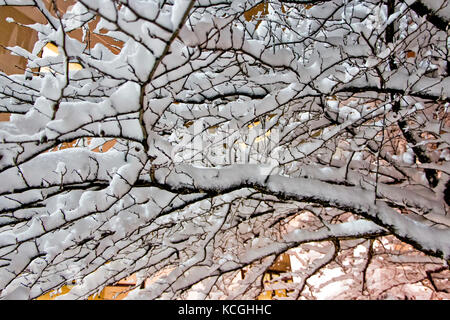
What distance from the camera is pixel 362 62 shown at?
3289mm

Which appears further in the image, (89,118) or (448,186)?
(448,186)

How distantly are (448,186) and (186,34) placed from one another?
3.68 meters

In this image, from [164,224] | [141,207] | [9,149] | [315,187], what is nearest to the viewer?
[9,149]

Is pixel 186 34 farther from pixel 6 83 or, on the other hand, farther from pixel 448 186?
pixel 448 186

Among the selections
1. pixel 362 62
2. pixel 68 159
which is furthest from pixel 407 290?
pixel 68 159

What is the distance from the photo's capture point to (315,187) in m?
2.48

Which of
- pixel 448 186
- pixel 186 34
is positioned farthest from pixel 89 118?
pixel 448 186

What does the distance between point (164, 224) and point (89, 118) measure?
205cm

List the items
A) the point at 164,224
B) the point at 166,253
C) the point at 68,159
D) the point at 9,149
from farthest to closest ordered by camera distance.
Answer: the point at 166,253
the point at 164,224
the point at 68,159
the point at 9,149
